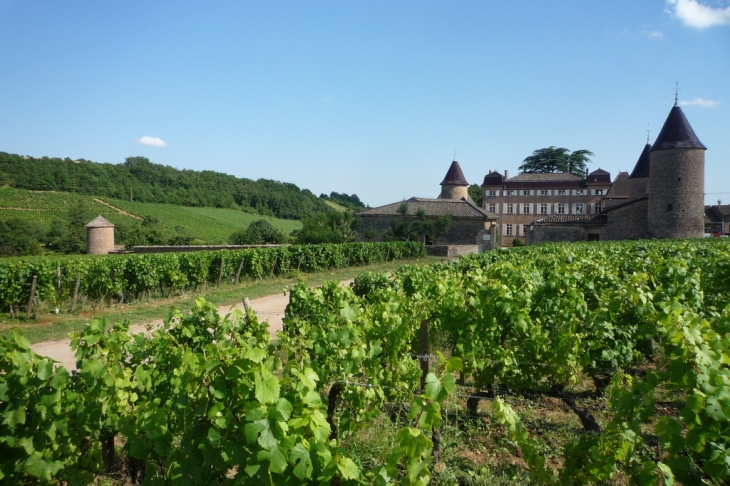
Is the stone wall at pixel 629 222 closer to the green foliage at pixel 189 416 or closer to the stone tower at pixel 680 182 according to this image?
the stone tower at pixel 680 182

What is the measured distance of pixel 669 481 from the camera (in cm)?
235

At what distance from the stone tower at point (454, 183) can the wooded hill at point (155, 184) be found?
3739 cm

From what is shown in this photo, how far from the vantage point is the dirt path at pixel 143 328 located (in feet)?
27.9

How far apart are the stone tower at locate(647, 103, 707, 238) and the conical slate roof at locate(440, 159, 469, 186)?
22750 millimetres

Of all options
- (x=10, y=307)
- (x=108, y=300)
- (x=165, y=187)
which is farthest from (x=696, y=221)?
(x=165, y=187)

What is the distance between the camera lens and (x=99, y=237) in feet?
134

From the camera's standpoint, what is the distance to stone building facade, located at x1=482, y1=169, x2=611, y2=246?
62.1 m

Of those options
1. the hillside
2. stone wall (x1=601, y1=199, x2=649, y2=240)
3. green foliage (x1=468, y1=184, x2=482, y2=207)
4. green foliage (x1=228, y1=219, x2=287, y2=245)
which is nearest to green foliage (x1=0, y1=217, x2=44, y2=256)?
the hillside

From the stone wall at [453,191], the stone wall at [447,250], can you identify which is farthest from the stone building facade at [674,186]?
the stone wall at [453,191]

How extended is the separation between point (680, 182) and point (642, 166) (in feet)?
35.8

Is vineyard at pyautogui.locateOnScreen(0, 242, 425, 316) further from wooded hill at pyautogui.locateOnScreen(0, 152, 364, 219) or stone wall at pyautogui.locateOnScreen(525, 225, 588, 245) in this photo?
wooded hill at pyautogui.locateOnScreen(0, 152, 364, 219)

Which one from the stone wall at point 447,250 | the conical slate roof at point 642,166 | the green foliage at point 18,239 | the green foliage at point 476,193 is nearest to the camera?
the stone wall at point 447,250

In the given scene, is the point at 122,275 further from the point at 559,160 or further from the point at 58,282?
the point at 559,160

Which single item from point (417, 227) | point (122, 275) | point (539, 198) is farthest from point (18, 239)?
point (539, 198)
